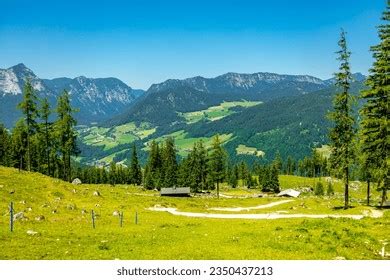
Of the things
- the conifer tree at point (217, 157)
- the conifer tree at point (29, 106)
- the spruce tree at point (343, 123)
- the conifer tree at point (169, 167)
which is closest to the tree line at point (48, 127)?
the conifer tree at point (29, 106)

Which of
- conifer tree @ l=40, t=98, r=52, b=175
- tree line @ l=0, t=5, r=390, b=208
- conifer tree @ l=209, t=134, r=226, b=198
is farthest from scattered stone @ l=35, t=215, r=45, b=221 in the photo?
conifer tree @ l=209, t=134, r=226, b=198

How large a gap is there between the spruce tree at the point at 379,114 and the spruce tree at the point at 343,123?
5.35ft

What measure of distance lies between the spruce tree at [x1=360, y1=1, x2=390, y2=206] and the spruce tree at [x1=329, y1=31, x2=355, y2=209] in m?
1.63

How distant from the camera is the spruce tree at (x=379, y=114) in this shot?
4838 cm

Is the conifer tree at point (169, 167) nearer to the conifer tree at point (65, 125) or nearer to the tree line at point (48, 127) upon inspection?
the tree line at point (48, 127)

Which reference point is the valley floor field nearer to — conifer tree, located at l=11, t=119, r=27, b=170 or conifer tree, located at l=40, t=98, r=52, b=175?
conifer tree, located at l=40, t=98, r=52, b=175

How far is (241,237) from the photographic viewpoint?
1124 inches

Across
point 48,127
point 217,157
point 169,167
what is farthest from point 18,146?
point 217,157

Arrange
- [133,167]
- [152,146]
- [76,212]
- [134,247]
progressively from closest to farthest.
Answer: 1. [134,247]
2. [76,212]
3. [152,146]
4. [133,167]

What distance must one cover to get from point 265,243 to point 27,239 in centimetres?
1488

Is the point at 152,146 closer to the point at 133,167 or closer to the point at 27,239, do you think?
the point at 133,167

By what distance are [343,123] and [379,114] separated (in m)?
4.24

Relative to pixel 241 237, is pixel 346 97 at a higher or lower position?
higher
